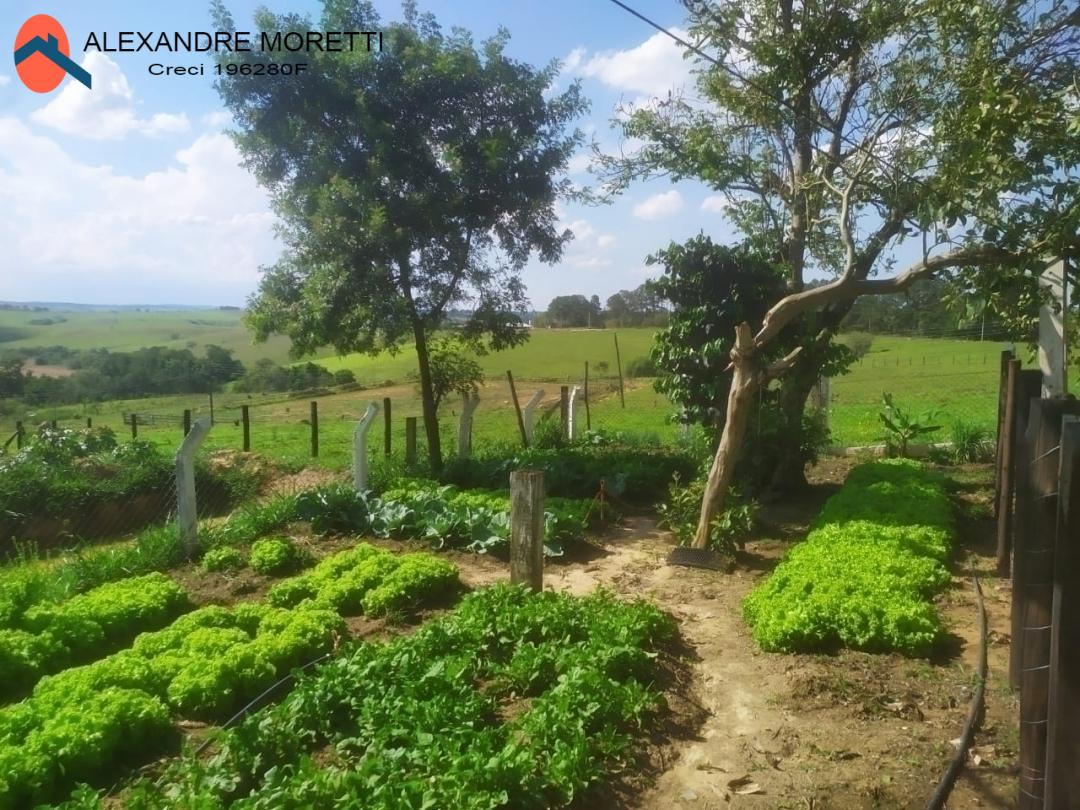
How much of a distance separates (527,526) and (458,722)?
7.60 feet

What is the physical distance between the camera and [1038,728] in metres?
3.03

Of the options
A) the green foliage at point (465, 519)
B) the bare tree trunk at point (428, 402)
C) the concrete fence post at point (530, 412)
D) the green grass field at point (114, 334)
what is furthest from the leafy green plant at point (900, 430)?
the green grass field at point (114, 334)

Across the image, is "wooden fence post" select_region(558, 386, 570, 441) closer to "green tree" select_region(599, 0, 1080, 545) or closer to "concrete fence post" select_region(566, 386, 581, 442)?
"concrete fence post" select_region(566, 386, 581, 442)

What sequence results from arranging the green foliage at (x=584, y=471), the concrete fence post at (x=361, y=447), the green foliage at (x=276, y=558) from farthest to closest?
1. the green foliage at (x=584, y=471)
2. the concrete fence post at (x=361, y=447)
3. the green foliage at (x=276, y=558)

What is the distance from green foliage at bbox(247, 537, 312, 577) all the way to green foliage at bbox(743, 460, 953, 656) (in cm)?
447

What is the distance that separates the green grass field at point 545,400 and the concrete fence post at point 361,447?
3444 millimetres

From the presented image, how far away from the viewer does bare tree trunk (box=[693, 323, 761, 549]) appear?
8609mm

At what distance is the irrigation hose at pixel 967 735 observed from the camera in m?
3.94

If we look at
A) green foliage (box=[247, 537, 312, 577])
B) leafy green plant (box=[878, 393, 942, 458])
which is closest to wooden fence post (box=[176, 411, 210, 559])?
green foliage (box=[247, 537, 312, 577])

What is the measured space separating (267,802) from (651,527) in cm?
760

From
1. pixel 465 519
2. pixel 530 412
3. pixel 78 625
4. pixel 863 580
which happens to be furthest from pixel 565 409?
pixel 78 625

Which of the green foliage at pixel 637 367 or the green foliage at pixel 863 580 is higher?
the green foliage at pixel 637 367

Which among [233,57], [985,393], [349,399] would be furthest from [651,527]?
[985,393]

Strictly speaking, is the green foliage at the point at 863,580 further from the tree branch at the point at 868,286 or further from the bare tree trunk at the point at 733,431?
the tree branch at the point at 868,286
